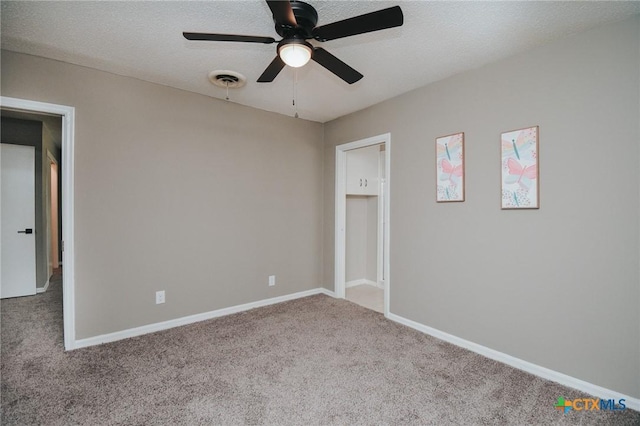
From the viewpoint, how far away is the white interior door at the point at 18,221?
396 centimetres

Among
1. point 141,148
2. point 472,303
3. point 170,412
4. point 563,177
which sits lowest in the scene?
point 170,412

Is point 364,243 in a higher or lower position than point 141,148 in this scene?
lower

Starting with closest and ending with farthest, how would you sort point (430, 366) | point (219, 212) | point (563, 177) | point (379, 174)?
1. point (563, 177)
2. point (430, 366)
3. point (219, 212)
4. point (379, 174)

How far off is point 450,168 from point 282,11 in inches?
80.0

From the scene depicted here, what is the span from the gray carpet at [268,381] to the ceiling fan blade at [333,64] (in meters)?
2.11

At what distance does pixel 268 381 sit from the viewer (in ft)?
7.02

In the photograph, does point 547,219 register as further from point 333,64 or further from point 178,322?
point 178,322

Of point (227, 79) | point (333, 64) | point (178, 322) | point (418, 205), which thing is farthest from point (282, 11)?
point (178, 322)

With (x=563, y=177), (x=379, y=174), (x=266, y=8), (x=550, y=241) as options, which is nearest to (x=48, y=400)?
(x=266, y=8)

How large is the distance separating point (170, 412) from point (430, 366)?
1.85 meters

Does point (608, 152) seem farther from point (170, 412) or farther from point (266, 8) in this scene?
point (170, 412)

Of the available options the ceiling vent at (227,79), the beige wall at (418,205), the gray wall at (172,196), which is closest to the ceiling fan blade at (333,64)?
the ceiling vent at (227,79)

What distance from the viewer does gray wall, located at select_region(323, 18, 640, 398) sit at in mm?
1899

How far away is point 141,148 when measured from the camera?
2912 mm
